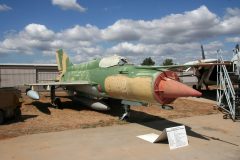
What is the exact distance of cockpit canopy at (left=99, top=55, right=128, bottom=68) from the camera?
44.8ft

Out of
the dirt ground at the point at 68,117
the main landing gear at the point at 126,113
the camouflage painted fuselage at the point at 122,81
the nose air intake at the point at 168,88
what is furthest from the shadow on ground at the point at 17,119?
the nose air intake at the point at 168,88

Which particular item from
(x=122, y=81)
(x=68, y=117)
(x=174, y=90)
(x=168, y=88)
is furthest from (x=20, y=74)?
(x=174, y=90)

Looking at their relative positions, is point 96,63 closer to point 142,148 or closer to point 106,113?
point 106,113

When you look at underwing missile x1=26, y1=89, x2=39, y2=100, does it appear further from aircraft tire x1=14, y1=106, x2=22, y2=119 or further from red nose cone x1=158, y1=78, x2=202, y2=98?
red nose cone x1=158, y1=78, x2=202, y2=98

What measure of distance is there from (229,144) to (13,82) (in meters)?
26.1

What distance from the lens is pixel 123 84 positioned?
11.9 metres

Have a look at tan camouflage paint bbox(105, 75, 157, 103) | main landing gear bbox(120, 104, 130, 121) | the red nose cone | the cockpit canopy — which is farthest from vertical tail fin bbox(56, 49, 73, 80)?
the red nose cone

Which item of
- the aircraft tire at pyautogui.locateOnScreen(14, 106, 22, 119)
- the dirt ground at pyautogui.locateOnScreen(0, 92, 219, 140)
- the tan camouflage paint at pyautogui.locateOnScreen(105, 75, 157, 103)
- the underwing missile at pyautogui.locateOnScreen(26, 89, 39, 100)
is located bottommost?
the dirt ground at pyautogui.locateOnScreen(0, 92, 219, 140)

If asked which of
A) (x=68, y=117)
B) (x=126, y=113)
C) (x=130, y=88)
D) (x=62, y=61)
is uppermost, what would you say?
(x=62, y=61)

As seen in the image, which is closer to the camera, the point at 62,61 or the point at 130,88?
the point at 130,88

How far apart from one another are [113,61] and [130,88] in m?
2.95

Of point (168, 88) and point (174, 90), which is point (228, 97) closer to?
point (168, 88)

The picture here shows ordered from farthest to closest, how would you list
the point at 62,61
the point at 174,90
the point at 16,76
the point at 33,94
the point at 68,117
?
the point at 16,76 → the point at 62,61 → the point at 33,94 → the point at 68,117 → the point at 174,90

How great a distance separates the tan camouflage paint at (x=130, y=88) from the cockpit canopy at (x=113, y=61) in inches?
35.3
